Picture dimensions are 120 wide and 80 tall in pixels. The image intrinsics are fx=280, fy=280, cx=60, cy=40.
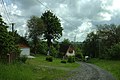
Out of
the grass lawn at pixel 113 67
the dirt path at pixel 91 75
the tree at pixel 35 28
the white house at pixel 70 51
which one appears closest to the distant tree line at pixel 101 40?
the white house at pixel 70 51

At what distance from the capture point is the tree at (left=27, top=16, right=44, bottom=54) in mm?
90562

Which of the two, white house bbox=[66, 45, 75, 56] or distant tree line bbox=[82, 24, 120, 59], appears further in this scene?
white house bbox=[66, 45, 75, 56]

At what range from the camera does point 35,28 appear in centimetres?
9181

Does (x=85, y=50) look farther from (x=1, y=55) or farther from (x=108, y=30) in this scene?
(x=1, y=55)

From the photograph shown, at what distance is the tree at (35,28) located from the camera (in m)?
90.6

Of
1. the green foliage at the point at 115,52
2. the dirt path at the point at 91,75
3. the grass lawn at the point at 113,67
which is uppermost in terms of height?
the green foliage at the point at 115,52

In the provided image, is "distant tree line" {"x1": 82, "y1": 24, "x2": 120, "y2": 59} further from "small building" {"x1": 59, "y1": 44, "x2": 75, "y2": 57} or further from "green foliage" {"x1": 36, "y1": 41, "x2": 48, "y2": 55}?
"green foliage" {"x1": 36, "y1": 41, "x2": 48, "y2": 55}

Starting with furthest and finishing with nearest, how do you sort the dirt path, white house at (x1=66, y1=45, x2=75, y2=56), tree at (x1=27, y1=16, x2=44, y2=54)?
1. white house at (x1=66, y1=45, x2=75, y2=56)
2. tree at (x1=27, y1=16, x2=44, y2=54)
3. the dirt path

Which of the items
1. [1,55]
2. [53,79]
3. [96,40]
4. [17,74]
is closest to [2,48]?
[1,55]

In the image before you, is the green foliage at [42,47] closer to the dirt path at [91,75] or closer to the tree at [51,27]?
the tree at [51,27]

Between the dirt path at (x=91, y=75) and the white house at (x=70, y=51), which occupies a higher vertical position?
the white house at (x=70, y=51)

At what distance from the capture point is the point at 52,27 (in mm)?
100688

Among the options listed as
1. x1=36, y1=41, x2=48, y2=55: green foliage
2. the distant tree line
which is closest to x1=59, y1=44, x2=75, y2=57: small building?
the distant tree line

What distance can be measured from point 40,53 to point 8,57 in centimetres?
7032
